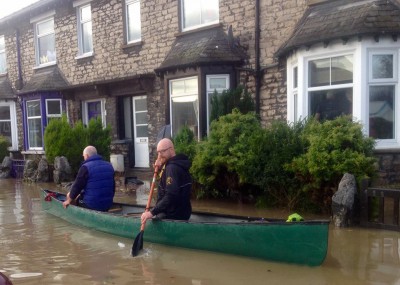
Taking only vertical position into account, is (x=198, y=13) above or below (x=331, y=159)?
above

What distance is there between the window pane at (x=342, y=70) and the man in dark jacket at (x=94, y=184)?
5424mm

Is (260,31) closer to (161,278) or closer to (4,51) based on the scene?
(161,278)

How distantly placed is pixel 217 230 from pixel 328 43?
551 centimetres

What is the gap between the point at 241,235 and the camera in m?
5.64

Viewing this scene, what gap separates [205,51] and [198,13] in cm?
185

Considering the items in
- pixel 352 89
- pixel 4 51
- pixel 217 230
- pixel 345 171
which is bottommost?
pixel 217 230

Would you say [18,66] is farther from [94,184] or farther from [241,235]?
[241,235]

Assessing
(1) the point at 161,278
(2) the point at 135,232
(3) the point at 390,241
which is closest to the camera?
(1) the point at 161,278

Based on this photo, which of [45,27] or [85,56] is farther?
[45,27]

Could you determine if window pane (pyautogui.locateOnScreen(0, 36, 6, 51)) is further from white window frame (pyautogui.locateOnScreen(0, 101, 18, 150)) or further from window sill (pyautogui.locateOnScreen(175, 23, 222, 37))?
window sill (pyautogui.locateOnScreen(175, 23, 222, 37))

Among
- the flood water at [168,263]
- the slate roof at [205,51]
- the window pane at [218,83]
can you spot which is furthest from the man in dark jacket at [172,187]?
the window pane at [218,83]

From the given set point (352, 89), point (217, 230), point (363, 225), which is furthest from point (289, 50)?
point (217, 230)

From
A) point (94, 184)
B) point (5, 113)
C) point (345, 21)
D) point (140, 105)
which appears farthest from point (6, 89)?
point (345, 21)

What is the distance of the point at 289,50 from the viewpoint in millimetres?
10117
